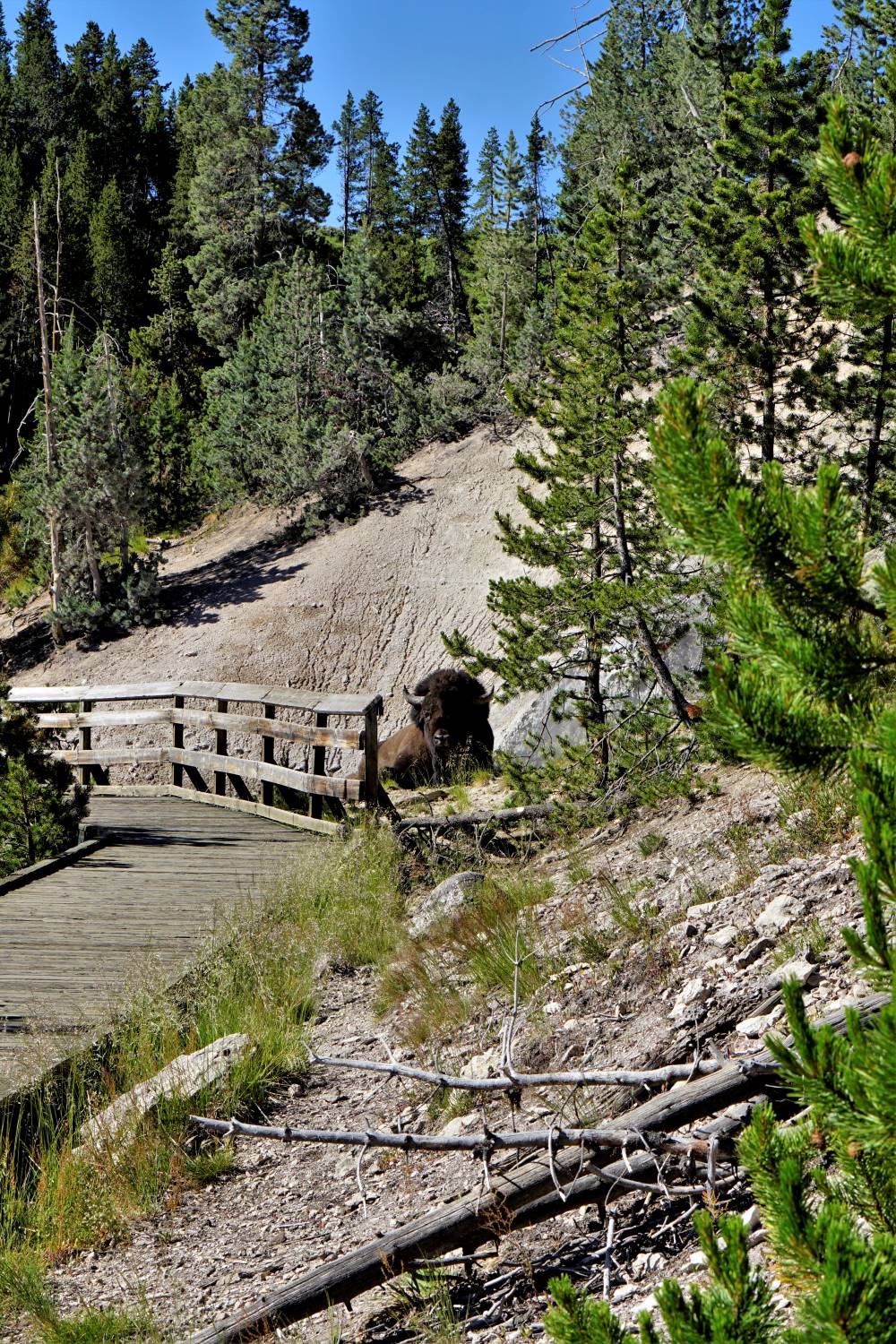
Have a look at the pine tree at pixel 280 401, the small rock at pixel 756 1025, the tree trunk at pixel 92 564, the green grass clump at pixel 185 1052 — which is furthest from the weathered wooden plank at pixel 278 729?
the pine tree at pixel 280 401

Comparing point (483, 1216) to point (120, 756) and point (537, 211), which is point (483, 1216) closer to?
point (120, 756)

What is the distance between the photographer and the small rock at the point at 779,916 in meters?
5.81

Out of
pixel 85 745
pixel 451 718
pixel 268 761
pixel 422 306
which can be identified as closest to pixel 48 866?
pixel 268 761

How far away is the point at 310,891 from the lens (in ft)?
30.8

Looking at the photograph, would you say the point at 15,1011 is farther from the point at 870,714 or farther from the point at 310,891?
the point at 870,714

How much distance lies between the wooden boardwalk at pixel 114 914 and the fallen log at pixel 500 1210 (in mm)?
2457

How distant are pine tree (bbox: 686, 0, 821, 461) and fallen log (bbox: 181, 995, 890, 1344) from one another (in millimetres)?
9099

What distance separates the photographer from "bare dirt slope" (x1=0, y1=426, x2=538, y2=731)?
25188mm

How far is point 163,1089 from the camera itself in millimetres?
6012

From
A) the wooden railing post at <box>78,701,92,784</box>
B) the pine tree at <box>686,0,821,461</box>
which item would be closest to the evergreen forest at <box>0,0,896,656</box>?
the pine tree at <box>686,0,821,461</box>

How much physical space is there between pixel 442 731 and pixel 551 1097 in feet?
42.8

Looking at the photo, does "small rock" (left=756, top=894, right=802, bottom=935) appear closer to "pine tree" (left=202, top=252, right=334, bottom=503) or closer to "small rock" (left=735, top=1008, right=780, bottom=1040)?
"small rock" (left=735, top=1008, right=780, bottom=1040)

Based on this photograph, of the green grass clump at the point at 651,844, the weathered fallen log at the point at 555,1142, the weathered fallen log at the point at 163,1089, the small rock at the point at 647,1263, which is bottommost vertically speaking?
the weathered fallen log at the point at 163,1089

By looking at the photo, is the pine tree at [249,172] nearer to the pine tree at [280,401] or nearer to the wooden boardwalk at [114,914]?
the pine tree at [280,401]
